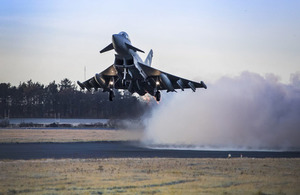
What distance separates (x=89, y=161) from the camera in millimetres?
29734

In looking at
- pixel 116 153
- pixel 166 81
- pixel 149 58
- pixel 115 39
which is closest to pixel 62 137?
pixel 149 58

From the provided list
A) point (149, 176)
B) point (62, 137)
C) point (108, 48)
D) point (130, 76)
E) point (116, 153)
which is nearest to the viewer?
point (149, 176)

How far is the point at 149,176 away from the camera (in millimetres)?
23406

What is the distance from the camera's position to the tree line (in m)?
107

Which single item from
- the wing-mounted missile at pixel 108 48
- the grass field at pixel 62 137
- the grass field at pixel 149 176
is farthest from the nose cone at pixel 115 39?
the grass field at pixel 62 137

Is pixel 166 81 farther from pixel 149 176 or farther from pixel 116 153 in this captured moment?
pixel 149 176

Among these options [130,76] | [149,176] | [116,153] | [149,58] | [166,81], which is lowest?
[149,176]

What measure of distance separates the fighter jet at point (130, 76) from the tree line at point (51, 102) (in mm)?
51489

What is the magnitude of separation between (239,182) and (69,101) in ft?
312

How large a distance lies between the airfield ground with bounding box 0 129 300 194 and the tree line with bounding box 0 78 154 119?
63385 mm

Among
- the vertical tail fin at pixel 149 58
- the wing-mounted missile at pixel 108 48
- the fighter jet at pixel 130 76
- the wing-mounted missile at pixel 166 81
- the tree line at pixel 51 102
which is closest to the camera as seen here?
the fighter jet at pixel 130 76

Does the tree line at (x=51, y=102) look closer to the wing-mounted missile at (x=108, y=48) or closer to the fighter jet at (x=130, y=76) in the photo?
the fighter jet at (x=130, y=76)

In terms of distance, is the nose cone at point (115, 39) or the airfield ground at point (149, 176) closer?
the airfield ground at point (149, 176)

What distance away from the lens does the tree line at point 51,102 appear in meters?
107
